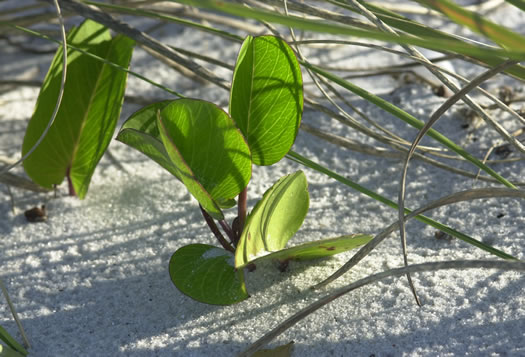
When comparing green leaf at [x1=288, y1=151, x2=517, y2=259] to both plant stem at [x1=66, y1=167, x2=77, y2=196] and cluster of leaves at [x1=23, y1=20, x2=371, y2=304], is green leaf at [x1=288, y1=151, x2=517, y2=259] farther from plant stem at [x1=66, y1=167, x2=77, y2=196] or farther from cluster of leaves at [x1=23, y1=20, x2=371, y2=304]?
plant stem at [x1=66, y1=167, x2=77, y2=196]

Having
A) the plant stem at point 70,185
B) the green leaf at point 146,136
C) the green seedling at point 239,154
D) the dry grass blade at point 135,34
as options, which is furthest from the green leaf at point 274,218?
the plant stem at point 70,185

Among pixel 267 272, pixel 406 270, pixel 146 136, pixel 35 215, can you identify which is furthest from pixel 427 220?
pixel 35 215

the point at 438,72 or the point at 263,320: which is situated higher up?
the point at 438,72

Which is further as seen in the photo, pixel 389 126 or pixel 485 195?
pixel 389 126

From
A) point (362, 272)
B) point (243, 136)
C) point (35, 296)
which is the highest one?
point (243, 136)

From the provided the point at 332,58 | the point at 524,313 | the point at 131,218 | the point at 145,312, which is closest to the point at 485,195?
the point at 524,313

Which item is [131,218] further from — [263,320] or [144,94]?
[144,94]
